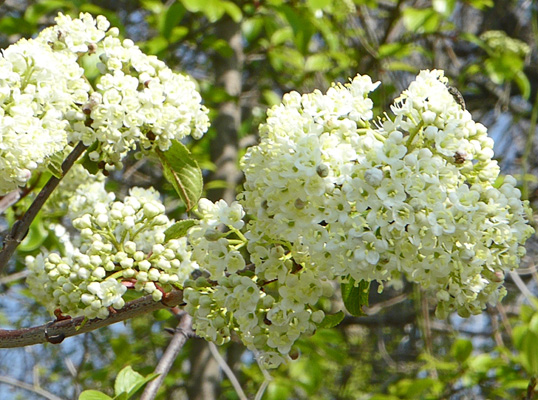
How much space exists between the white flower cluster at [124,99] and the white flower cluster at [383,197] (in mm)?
353

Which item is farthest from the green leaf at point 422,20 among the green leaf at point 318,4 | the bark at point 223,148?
the bark at point 223,148

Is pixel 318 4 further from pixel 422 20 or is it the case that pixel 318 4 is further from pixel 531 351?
pixel 531 351

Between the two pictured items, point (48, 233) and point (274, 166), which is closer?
point (274, 166)

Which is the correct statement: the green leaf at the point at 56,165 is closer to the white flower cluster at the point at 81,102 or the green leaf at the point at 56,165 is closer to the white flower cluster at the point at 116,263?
the white flower cluster at the point at 81,102

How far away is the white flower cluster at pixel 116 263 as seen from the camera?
1.37 m

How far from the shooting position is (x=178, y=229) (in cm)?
145

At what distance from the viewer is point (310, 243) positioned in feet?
3.83

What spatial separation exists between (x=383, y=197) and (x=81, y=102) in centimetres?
74

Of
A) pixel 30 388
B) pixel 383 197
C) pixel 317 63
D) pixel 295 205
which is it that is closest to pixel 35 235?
pixel 30 388

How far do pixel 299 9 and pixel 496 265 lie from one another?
2864 mm

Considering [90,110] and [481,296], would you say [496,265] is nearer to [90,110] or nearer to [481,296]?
[481,296]

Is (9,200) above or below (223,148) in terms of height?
below

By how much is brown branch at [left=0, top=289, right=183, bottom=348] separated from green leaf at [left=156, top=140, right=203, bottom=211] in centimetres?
40

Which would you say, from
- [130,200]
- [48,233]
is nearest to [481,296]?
[130,200]
